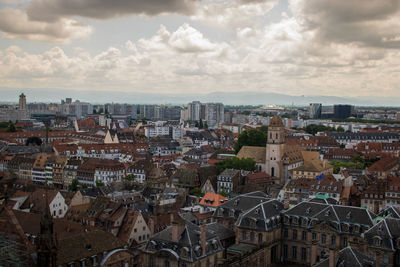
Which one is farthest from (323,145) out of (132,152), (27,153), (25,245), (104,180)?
(25,245)

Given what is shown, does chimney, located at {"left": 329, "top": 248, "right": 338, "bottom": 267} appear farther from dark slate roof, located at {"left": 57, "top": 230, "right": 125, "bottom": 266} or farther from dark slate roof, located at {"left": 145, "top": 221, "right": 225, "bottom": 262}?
dark slate roof, located at {"left": 57, "top": 230, "right": 125, "bottom": 266}

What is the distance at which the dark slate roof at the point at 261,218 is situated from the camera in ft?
192

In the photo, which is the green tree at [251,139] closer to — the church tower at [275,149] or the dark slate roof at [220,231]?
the church tower at [275,149]

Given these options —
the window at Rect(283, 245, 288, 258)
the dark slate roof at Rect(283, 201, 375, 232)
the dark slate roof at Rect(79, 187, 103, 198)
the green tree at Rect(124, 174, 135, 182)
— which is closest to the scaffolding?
the window at Rect(283, 245, 288, 258)

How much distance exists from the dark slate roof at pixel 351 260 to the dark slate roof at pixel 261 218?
14.3 metres

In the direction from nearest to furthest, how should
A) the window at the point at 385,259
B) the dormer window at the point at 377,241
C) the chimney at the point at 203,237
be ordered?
the window at the point at 385,259 → the chimney at the point at 203,237 → the dormer window at the point at 377,241

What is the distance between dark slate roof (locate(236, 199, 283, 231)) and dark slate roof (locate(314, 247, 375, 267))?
14318mm

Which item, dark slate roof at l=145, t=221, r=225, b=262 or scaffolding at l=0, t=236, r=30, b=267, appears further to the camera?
dark slate roof at l=145, t=221, r=225, b=262

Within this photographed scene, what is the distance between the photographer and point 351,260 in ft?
144

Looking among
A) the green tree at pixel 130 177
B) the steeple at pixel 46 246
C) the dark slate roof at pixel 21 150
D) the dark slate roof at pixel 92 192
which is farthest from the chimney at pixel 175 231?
the dark slate roof at pixel 21 150

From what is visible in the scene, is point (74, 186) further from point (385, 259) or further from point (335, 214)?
point (385, 259)

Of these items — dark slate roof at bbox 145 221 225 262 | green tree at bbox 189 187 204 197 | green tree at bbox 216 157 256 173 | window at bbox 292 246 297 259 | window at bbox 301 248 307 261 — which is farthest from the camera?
green tree at bbox 216 157 256 173

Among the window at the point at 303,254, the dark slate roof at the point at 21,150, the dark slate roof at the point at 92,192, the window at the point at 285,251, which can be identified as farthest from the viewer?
the dark slate roof at the point at 21,150

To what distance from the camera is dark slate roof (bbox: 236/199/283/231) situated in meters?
58.7
